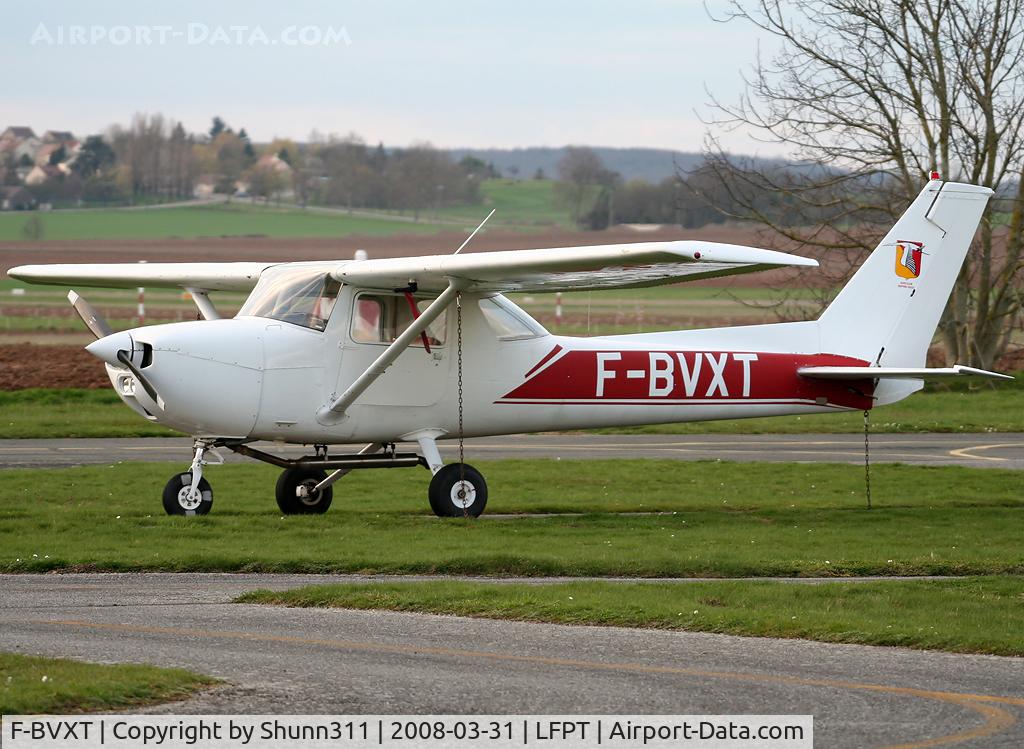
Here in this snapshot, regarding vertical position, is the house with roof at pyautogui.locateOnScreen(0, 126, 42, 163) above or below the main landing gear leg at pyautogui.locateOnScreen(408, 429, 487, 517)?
above

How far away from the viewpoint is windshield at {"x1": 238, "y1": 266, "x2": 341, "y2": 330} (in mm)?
14828

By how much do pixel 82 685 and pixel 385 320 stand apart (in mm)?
8341

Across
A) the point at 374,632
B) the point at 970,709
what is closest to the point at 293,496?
the point at 374,632

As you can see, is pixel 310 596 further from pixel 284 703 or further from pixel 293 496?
pixel 293 496

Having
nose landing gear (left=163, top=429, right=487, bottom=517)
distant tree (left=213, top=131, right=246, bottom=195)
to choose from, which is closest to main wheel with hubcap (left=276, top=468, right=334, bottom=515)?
nose landing gear (left=163, top=429, right=487, bottom=517)

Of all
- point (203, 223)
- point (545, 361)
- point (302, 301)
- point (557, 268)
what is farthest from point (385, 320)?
point (203, 223)

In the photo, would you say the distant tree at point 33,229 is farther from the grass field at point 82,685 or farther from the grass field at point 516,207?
the grass field at point 82,685

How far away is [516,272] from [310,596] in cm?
466

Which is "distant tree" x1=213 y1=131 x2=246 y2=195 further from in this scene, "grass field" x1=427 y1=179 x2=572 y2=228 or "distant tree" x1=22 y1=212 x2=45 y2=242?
"distant tree" x1=22 y1=212 x2=45 y2=242

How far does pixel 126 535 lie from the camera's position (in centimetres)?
1298

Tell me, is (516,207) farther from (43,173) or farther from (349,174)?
(43,173)

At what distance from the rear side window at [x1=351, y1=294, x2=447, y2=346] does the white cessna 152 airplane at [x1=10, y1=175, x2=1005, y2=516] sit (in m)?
0.02

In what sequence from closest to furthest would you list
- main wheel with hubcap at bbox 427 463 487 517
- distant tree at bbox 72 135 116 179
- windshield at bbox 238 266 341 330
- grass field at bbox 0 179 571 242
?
1. windshield at bbox 238 266 341 330
2. main wheel with hubcap at bbox 427 463 487 517
3. grass field at bbox 0 179 571 242
4. distant tree at bbox 72 135 116 179

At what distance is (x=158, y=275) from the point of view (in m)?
17.2
